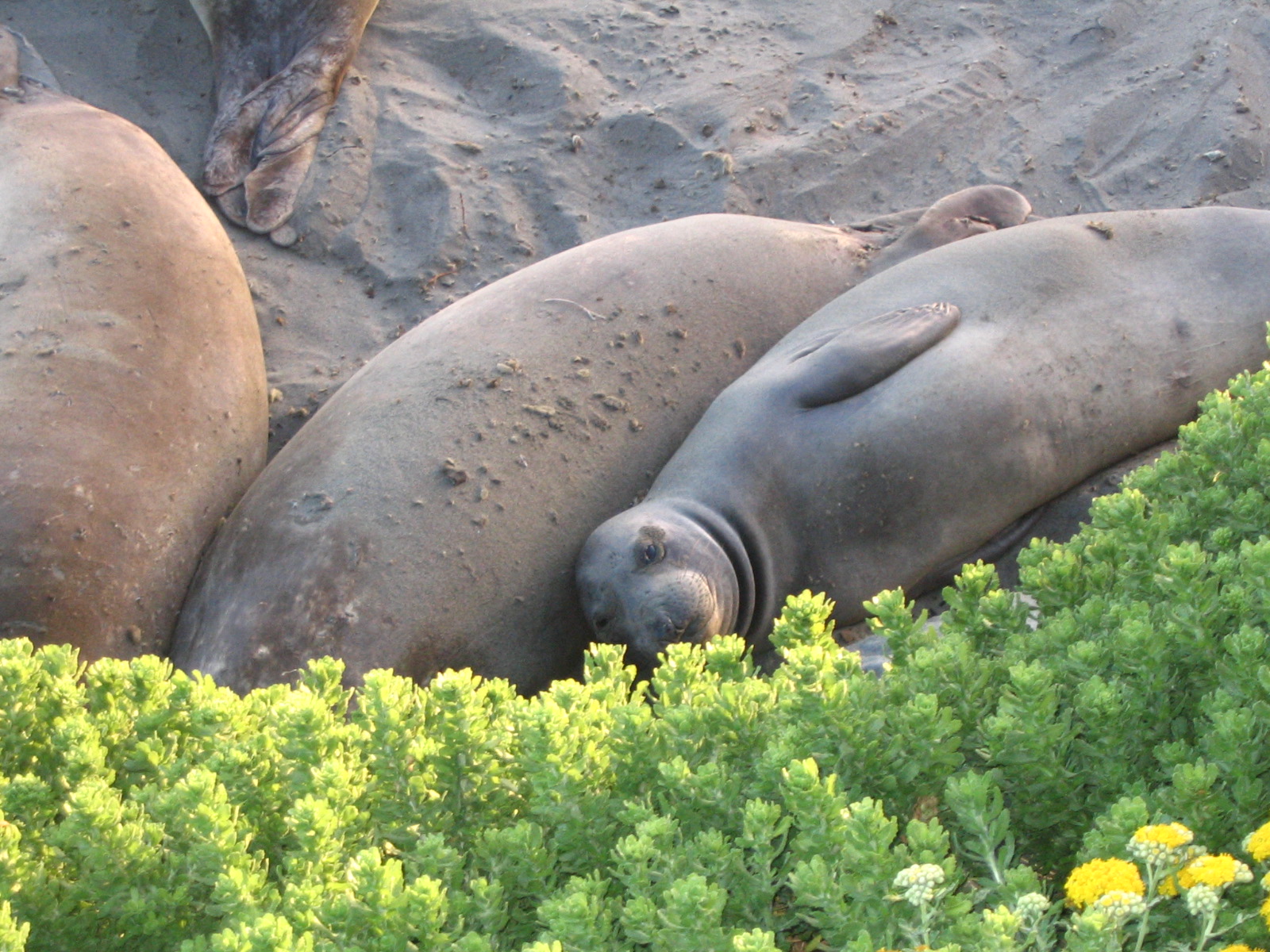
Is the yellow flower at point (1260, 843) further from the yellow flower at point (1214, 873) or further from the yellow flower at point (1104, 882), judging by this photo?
the yellow flower at point (1104, 882)

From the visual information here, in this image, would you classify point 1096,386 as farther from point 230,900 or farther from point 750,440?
point 230,900

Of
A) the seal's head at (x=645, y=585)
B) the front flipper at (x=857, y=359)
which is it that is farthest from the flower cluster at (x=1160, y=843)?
the front flipper at (x=857, y=359)

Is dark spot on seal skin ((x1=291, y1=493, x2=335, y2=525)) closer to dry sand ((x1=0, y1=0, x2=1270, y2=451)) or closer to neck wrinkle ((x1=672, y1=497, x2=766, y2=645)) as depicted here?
neck wrinkle ((x1=672, y1=497, x2=766, y2=645))

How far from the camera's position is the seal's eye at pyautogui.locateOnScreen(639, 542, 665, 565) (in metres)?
3.48

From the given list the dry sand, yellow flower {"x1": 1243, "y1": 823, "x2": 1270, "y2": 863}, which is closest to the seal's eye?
the dry sand

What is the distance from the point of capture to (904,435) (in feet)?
12.3

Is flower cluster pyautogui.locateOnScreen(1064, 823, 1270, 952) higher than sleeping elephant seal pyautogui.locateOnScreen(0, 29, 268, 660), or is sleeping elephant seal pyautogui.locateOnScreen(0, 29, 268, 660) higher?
flower cluster pyautogui.locateOnScreen(1064, 823, 1270, 952)

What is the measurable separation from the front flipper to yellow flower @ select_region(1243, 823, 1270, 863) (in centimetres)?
240

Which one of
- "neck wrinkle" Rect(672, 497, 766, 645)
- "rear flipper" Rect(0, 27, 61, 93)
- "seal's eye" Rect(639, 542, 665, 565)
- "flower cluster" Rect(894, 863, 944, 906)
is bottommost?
"neck wrinkle" Rect(672, 497, 766, 645)

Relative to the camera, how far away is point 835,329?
158 inches

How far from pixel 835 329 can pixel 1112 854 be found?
2.57 metres

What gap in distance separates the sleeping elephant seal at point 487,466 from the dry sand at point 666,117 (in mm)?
976

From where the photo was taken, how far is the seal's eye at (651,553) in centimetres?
348

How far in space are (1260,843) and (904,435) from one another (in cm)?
232
